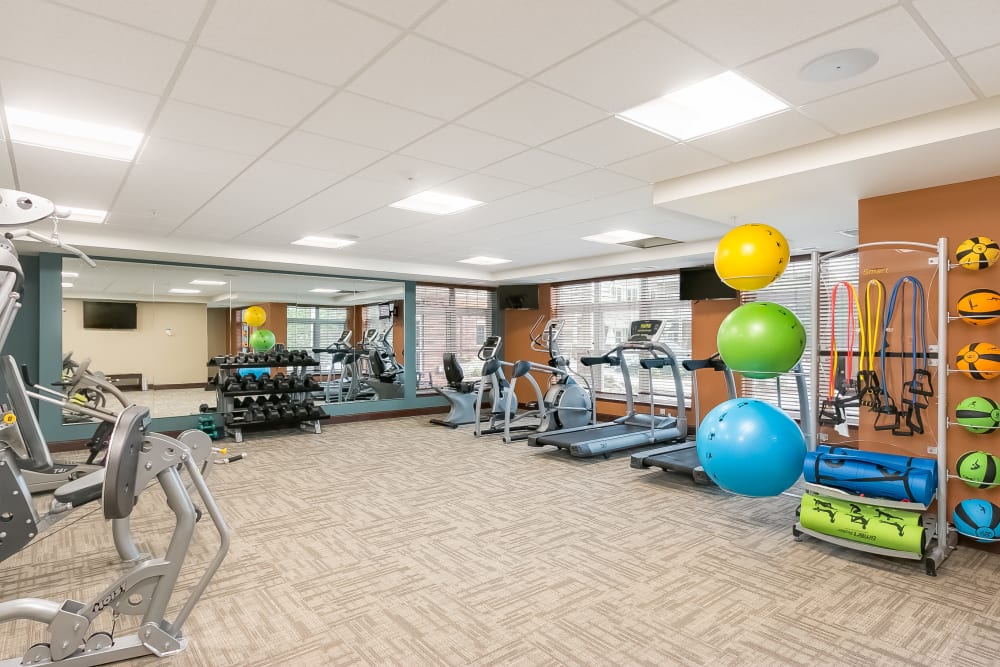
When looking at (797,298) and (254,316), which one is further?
(254,316)

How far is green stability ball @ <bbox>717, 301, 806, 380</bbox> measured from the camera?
10.8 feet

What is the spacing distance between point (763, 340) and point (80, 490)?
3.79 m

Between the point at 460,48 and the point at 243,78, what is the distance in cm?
107

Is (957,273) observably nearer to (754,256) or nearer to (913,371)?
(913,371)

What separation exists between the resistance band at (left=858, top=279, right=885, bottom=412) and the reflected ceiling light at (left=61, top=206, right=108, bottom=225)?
6.39 meters

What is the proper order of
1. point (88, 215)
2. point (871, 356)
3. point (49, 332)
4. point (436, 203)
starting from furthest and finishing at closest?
1. point (49, 332)
2. point (88, 215)
3. point (436, 203)
4. point (871, 356)

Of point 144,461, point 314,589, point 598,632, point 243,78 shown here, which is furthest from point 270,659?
point 243,78

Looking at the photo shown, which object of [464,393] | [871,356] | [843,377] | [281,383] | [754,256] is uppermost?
[754,256]

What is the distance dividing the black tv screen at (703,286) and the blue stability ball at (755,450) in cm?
423

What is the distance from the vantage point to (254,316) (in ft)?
26.1

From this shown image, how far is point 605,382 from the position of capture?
30.7 ft

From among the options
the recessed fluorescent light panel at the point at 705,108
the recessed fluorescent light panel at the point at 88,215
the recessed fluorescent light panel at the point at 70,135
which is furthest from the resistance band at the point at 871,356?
the recessed fluorescent light panel at the point at 88,215

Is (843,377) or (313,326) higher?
(313,326)

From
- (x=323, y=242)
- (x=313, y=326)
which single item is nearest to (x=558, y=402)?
(x=323, y=242)
